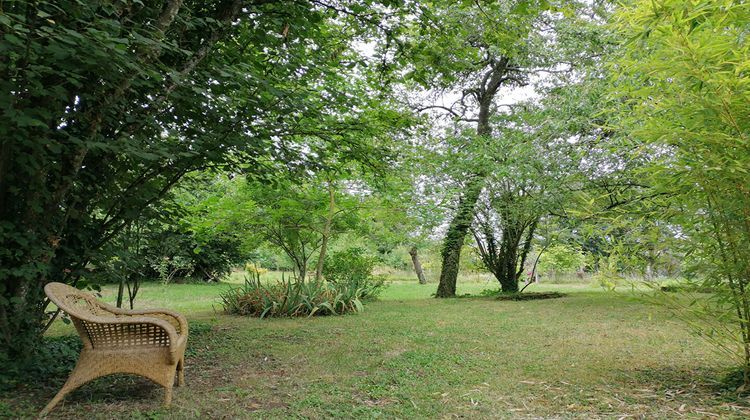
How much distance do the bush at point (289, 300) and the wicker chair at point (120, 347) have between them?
4.38 metres

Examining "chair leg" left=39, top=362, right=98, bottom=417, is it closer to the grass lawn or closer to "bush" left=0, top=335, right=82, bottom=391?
the grass lawn

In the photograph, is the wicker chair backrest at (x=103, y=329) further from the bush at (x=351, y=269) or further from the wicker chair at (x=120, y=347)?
the bush at (x=351, y=269)

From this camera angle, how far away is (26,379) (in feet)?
10.1

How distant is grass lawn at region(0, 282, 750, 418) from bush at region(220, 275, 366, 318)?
1.04m

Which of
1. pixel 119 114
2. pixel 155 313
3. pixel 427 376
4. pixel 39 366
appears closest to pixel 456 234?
pixel 427 376

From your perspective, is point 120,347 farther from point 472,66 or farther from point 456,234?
point 456,234

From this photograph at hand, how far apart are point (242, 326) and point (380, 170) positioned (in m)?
3.00

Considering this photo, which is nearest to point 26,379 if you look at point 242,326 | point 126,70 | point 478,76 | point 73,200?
point 73,200

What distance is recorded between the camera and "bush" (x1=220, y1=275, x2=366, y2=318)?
7297 mm

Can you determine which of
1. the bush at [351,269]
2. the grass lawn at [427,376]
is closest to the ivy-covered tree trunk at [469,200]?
the bush at [351,269]

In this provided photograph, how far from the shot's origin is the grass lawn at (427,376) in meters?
2.76

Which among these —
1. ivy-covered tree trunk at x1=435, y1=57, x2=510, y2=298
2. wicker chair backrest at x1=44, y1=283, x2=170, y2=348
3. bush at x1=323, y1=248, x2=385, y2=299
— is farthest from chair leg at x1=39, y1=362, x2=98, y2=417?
ivy-covered tree trunk at x1=435, y1=57, x2=510, y2=298

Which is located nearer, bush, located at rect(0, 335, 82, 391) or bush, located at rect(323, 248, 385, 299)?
bush, located at rect(0, 335, 82, 391)

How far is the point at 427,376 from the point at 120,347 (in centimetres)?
225
